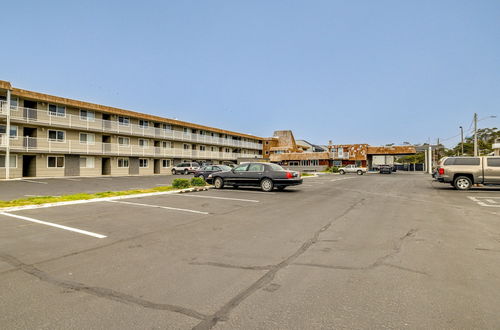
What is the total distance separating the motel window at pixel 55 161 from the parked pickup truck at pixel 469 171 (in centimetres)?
3292

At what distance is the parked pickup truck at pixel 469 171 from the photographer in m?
15.7

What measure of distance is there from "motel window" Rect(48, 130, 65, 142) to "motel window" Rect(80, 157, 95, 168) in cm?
293

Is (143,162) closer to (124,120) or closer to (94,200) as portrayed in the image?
(124,120)

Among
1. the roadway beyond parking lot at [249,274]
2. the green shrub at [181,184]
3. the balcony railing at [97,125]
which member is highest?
the balcony railing at [97,125]

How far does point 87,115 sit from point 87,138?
2526mm

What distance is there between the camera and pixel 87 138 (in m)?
32.0

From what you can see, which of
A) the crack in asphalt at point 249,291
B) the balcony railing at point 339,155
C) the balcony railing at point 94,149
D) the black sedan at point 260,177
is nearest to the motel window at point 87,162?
the balcony railing at point 94,149

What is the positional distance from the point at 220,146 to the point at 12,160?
32.0m

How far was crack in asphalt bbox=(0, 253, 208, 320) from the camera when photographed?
2.88 m

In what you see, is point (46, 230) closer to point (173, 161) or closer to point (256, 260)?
point (256, 260)

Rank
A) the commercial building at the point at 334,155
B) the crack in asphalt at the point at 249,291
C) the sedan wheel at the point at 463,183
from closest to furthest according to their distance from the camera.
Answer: the crack in asphalt at the point at 249,291
the sedan wheel at the point at 463,183
the commercial building at the point at 334,155

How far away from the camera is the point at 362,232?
20.6 feet

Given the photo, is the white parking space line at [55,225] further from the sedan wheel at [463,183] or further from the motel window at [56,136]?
the motel window at [56,136]

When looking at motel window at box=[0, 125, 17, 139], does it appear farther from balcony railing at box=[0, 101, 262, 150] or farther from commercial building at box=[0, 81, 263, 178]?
balcony railing at box=[0, 101, 262, 150]
